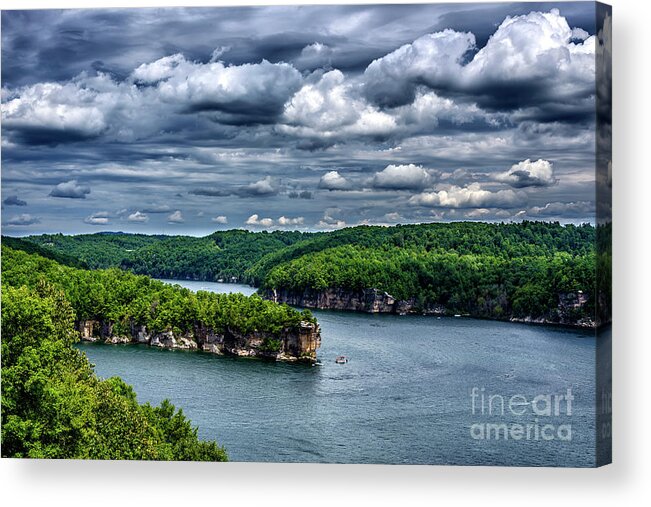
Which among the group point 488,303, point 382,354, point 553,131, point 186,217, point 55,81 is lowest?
point 382,354

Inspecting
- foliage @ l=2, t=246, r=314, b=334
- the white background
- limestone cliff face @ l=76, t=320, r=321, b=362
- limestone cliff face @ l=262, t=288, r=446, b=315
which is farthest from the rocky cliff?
the white background

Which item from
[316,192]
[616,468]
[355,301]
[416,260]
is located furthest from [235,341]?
[616,468]

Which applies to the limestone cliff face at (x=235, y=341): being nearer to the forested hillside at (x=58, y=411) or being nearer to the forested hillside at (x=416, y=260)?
the forested hillside at (x=416, y=260)

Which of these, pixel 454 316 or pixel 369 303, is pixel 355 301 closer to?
pixel 369 303

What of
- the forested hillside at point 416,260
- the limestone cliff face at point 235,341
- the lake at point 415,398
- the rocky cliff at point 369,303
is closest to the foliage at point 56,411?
the lake at point 415,398

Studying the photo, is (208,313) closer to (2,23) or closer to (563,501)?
(2,23)

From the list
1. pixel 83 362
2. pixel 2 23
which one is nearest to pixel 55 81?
pixel 2 23
